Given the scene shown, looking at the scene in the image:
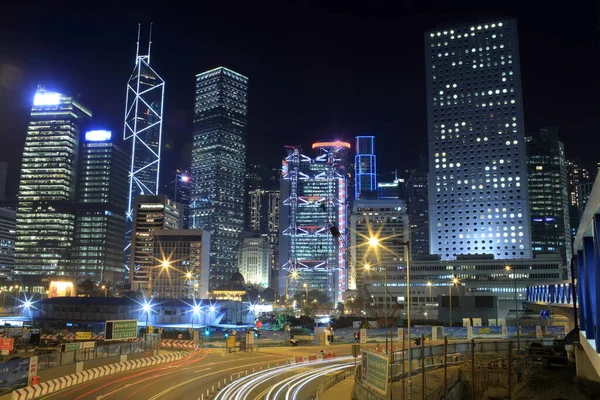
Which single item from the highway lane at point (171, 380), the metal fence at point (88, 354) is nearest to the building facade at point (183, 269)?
the highway lane at point (171, 380)

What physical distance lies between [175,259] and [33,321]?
99.1 metres

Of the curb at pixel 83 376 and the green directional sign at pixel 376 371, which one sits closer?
the green directional sign at pixel 376 371

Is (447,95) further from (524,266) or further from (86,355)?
(86,355)

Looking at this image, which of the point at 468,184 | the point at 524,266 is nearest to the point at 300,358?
the point at 524,266

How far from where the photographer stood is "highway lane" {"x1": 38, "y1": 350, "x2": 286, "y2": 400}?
1461 inches

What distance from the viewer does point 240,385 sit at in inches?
1639

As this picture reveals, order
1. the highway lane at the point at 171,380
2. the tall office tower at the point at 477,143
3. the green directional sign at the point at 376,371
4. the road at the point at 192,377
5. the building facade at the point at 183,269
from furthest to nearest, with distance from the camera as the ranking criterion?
the building facade at the point at 183,269
the tall office tower at the point at 477,143
the road at the point at 192,377
the highway lane at the point at 171,380
the green directional sign at the point at 376,371

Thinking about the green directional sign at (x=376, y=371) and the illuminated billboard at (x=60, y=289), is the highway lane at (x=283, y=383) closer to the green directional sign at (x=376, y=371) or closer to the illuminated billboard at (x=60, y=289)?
the green directional sign at (x=376, y=371)

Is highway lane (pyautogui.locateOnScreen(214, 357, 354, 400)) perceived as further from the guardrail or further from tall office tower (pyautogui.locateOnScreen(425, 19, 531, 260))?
tall office tower (pyautogui.locateOnScreen(425, 19, 531, 260))

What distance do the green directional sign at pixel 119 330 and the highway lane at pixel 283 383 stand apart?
51.8ft

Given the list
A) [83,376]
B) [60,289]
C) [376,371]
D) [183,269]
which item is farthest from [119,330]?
[183,269]

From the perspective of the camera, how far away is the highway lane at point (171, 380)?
122 ft

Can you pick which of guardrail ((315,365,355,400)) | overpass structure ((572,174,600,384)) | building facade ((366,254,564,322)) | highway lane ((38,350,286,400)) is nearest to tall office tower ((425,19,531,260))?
building facade ((366,254,564,322))

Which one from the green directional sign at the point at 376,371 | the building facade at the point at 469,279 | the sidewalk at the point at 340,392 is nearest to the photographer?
the green directional sign at the point at 376,371
